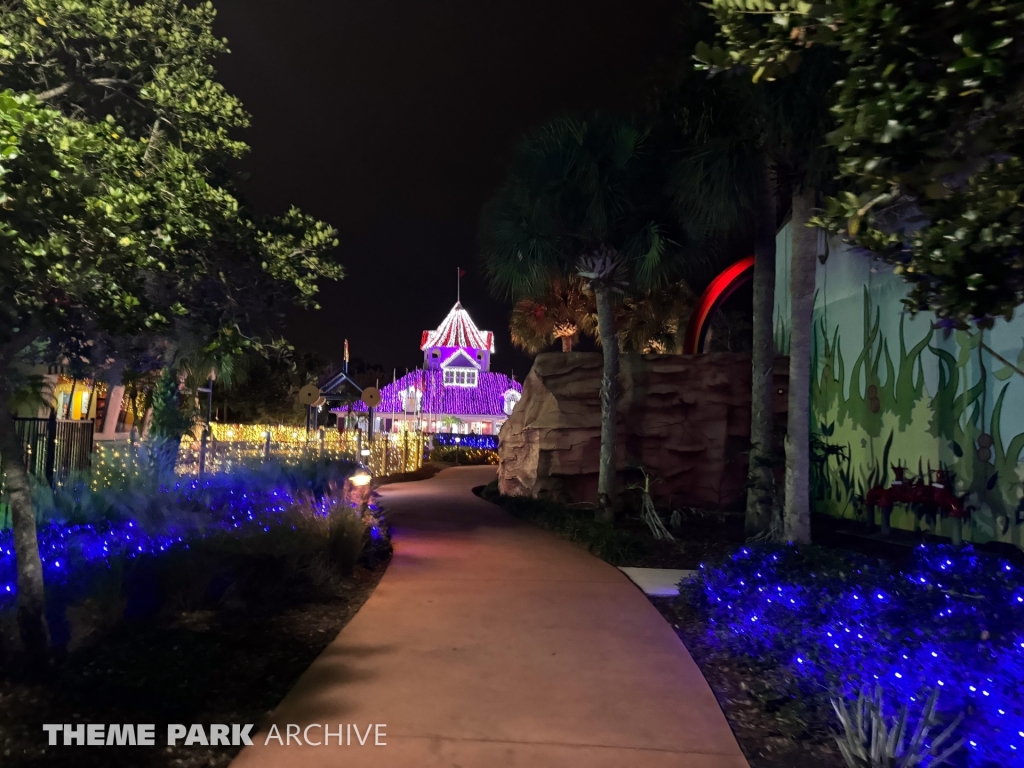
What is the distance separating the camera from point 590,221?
11523 mm

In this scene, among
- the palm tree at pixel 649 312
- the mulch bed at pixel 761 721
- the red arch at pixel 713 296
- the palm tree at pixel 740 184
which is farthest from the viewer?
the palm tree at pixel 649 312

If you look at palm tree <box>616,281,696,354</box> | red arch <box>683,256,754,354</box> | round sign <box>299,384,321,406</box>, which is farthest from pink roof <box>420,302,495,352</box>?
red arch <box>683,256,754,354</box>

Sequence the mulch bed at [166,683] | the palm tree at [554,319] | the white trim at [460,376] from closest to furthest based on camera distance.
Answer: the mulch bed at [166,683], the palm tree at [554,319], the white trim at [460,376]

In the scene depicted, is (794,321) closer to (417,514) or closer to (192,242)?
(192,242)

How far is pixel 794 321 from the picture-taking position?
342 inches

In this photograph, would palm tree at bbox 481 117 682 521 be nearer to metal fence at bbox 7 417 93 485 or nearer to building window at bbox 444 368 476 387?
metal fence at bbox 7 417 93 485

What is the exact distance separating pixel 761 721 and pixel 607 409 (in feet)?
27.0

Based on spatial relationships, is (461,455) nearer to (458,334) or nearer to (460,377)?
(460,377)

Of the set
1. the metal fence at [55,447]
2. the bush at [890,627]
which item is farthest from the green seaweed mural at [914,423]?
the metal fence at [55,447]

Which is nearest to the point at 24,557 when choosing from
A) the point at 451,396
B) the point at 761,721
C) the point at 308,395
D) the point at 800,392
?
the point at 761,721

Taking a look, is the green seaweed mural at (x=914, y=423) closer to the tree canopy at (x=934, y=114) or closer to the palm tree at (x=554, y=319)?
the tree canopy at (x=934, y=114)

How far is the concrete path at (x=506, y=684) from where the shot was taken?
3.98 meters

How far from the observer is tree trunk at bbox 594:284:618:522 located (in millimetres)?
12250

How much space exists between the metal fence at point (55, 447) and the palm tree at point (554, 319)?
1374 cm
